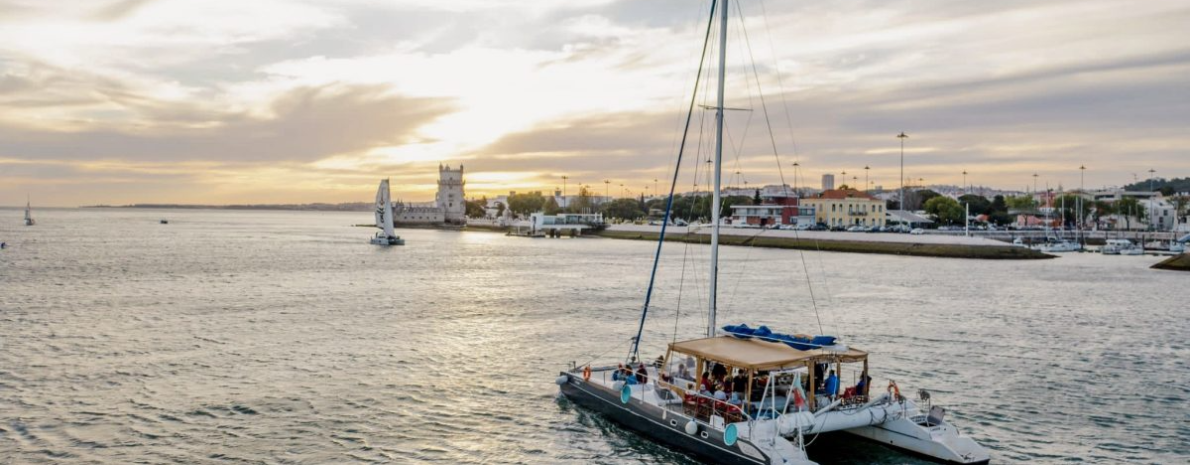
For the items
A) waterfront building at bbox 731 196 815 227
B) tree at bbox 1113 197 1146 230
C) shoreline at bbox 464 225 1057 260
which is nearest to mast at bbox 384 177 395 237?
shoreline at bbox 464 225 1057 260

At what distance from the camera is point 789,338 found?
18609 mm

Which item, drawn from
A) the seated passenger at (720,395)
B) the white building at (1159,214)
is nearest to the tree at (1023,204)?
the white building at (1159,214)

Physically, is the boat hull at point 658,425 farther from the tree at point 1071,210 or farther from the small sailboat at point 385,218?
the tree at point 1071,210

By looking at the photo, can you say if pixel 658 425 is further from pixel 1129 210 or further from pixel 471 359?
pixel 1129 210

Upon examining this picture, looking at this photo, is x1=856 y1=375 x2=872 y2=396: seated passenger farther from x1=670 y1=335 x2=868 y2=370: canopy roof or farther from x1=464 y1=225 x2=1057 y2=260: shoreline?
x1=464 y1=225 x2=1057 y2=260: shoreline

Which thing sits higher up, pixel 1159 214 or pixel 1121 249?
pixel 1159 214

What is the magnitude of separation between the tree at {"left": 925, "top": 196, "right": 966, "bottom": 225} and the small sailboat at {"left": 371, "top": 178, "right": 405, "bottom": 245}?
345 ft

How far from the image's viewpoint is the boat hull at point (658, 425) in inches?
640

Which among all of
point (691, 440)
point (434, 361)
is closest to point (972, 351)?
point (691, 440)

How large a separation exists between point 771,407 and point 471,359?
48.0 ft

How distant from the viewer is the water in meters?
18.8

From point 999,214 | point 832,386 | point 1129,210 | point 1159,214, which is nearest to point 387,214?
point 832,386

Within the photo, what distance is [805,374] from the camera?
1789 cm

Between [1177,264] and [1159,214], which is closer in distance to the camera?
[1177,264]
